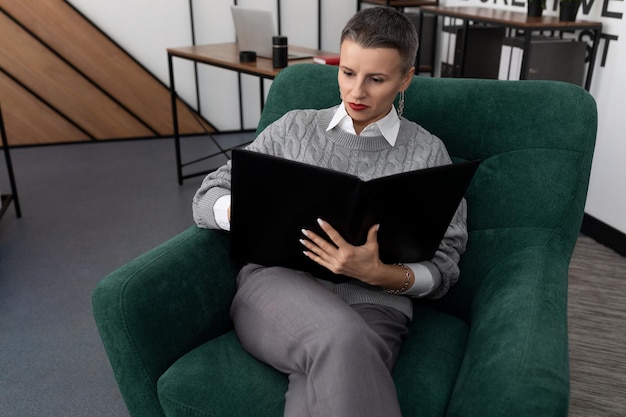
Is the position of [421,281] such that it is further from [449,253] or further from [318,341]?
[318,341]

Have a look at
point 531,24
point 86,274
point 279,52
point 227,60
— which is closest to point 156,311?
point 86,274

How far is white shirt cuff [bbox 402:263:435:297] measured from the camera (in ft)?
4.18

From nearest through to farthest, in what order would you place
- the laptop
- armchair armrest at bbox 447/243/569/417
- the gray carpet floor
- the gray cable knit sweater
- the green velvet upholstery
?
armchair armrest at bbox 447/243/569/417 → the green velvet upholstery → the gray cable knit sweater → the gray carpet floor → the laptop

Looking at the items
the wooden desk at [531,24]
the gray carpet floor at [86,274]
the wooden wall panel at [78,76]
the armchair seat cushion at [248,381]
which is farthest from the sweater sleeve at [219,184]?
the wooden wall panel at [78,76]

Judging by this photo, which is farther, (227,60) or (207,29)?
(207,29)

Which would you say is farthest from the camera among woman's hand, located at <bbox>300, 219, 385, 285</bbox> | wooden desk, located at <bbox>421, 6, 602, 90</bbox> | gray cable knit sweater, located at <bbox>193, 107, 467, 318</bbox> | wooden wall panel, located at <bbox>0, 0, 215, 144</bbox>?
wooden wall panel, located at <bbox>0, 0, 215, 144</bbox>

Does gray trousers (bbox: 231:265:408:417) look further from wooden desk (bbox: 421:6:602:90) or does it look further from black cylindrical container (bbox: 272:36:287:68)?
wooden desk (bbox: 421:6:602:90)

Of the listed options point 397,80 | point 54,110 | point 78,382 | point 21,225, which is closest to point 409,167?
point 397,80

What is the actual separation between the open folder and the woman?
29 mm

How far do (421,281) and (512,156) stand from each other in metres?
0.41

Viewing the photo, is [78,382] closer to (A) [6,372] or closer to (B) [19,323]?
(A) [6,372]

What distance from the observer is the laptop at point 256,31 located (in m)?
2.88

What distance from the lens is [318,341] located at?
1066 mm

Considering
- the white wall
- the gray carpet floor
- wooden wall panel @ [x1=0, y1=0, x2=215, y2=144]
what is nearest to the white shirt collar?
the gray carpet floor
